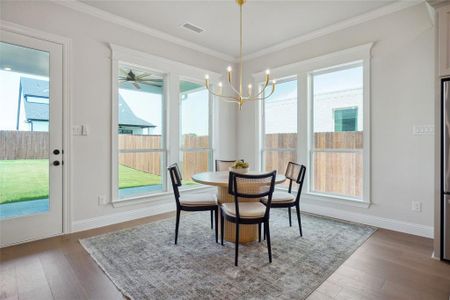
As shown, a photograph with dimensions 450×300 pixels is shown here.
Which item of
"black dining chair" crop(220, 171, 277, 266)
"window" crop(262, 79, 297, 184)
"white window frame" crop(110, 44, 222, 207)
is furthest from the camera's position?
"window" crop(262, 79, 297, 184)

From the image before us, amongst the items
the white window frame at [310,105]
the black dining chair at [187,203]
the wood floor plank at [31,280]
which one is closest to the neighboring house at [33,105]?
the wood floor plank at [31,280]

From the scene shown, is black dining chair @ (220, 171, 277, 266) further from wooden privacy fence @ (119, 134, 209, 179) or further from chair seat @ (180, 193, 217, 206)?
wooden privacy fence @ (119, 134, 209, 179)

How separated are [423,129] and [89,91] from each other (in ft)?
14.0

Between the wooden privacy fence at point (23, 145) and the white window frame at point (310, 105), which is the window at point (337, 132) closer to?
the white window frame at point (310, 105)

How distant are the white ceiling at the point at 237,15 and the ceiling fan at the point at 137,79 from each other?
0.74 metres

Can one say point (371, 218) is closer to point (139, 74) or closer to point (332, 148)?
point (332, 148)

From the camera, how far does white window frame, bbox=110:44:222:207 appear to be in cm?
344

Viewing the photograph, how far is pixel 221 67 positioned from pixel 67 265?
406 centimetres

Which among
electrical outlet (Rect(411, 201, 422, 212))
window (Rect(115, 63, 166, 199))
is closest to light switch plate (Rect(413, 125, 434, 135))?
electrical outlet (Rect(411, 201, 422, 212))

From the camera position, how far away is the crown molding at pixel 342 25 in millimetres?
3051

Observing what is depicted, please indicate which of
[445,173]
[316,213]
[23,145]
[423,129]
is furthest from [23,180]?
[423,129]

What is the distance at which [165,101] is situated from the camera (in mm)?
4129

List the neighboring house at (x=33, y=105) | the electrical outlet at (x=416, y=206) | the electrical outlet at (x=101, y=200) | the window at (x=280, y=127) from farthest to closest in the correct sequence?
the window at (x=280, y=127) → the electrical outlet at (x=101, y=200) → the electrical outlet at (x=416, y=206) → the neighboring house at (x=33, y=105)

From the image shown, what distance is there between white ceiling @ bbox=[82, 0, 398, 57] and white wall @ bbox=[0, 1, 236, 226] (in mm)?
316
